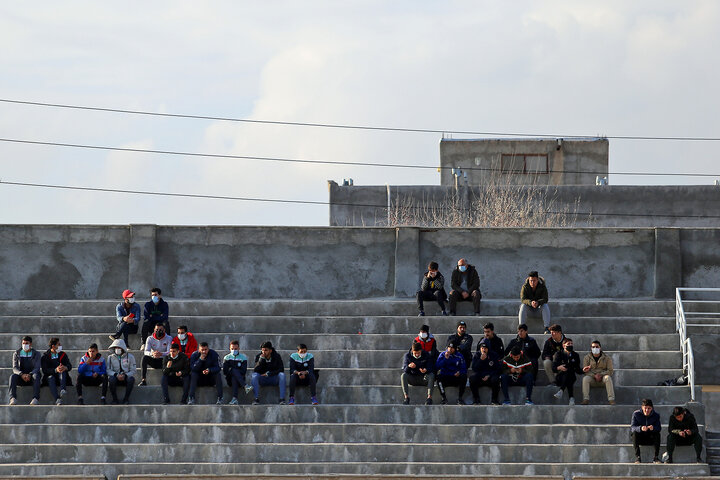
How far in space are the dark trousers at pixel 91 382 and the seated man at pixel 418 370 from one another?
4614 mm

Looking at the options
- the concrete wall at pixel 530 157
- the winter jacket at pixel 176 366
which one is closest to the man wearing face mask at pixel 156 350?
the winter jacket at pixel 176 366

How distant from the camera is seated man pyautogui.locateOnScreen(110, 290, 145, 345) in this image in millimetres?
23516

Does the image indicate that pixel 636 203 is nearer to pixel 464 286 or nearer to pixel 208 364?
pixel 464 286

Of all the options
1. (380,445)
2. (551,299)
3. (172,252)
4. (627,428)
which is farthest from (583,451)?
(172,252)

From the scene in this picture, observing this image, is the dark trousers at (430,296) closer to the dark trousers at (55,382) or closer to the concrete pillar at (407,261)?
the concrete pillar at (407,261)

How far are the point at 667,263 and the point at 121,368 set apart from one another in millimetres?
10634

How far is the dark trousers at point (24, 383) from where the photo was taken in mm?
21844

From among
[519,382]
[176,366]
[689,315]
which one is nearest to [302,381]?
[176,366]

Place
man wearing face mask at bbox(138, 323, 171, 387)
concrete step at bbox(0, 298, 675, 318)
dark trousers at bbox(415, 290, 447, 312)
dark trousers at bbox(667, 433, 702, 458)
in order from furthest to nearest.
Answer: concrete step at bbox(0, 298, 675, 318) < dark trousers at bbox(415, 290, 447, 312) < man wearing face mask at bbox(138, 323, 171, 387) < dark trousers at bbox(667, 433, 702, 458)

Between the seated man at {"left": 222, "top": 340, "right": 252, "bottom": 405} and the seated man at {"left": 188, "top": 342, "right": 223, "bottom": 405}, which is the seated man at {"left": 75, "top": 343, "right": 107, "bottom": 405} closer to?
the seated man at {"left": 188, "top": 342, "right": 223, "bottom": 405}

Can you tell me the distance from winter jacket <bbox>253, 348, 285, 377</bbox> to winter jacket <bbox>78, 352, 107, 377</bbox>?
237 centimetres

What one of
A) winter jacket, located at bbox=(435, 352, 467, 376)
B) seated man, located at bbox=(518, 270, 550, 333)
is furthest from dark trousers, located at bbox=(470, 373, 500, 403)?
seated man, located at bbox=(518, 270, 550, 333)

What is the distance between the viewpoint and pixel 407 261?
26797 millimetres

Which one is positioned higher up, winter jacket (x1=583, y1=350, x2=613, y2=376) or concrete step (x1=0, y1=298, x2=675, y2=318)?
concrete step (x1=0, y1=298, x2=675, y2=318)
